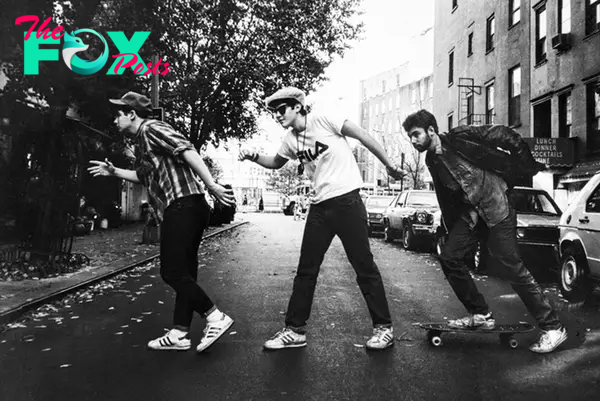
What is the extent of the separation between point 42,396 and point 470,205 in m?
3.25

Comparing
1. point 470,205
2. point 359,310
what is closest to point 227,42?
point 359,310

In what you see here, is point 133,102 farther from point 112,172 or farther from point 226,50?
point 226,50

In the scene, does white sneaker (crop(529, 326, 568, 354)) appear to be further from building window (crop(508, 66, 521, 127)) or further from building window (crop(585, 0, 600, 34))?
building window (crop(508, 66, 521, 127))

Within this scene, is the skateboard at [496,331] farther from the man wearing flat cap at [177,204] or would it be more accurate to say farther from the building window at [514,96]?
the building window at [514,96]

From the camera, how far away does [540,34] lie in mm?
23188

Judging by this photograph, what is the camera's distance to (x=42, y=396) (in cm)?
356

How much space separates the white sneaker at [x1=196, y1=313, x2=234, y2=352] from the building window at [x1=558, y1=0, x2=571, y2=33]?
19.9m

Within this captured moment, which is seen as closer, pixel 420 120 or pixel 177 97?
pixel 420 120

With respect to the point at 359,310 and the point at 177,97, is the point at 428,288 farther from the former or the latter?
the point at 177,97

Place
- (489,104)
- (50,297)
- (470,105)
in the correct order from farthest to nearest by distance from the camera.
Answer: (470,105) < (489,104) < (50,297)

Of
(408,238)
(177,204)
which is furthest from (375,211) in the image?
(177,204)

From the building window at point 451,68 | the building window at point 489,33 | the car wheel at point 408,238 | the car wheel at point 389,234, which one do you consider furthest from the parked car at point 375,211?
the building window at point 451,68

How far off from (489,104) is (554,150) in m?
8.79

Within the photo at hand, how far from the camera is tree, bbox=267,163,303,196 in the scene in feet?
275
